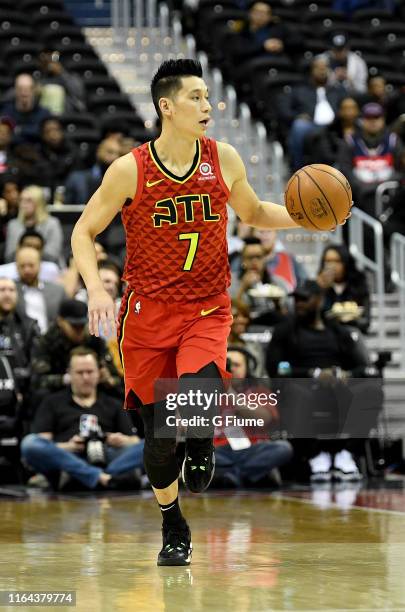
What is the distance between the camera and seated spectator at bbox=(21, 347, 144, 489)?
391 inches

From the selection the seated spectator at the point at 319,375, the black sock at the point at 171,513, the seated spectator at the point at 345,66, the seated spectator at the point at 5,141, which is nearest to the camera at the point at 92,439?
the seated spectator at the point at 319,375

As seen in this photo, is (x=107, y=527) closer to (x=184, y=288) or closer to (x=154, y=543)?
(x=154, y=543)

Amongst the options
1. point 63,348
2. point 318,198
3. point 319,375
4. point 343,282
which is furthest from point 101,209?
point 343,282

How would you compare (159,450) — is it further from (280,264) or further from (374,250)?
(374,250)

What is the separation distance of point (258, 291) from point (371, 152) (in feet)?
12.3

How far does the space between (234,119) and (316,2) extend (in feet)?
12.9

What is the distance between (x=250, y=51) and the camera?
56.9 feet

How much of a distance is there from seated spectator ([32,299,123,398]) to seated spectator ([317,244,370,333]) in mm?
2416

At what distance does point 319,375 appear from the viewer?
10.9 metres

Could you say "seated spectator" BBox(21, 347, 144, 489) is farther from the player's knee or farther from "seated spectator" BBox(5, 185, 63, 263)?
the player's knee

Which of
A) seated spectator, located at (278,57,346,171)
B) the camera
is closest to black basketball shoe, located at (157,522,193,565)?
the camera

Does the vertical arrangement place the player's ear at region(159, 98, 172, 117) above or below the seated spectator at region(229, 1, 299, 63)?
below

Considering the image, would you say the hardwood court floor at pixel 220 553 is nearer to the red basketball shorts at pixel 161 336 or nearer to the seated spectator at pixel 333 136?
the red basketball shorts at pixel 161 336


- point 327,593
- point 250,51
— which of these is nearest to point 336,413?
point 327,593
